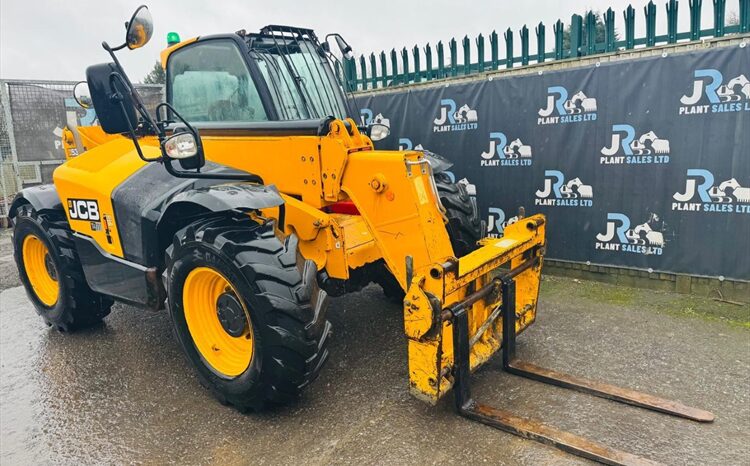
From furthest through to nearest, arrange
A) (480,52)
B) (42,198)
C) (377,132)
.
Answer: (480,52) → (42,198) → (377,132)

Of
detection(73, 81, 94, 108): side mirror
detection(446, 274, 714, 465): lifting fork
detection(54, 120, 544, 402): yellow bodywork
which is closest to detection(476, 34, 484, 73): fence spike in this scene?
detection(54, 120, 544, 402): yellow bodywork

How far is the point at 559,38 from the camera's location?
576cm

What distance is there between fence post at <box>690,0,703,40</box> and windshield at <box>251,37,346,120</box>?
11.7 ft

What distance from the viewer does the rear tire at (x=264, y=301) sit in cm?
286

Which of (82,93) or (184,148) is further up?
(82,93)

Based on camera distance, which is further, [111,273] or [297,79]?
[111,273]

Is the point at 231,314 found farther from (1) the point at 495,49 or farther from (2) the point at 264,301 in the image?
(1) the point at 495,49

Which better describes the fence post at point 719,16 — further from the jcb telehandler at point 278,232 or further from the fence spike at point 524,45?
the jcb telehandler at point 278,232

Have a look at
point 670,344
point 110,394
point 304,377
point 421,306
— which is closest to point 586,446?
point 421,306

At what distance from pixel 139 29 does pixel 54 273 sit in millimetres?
2756

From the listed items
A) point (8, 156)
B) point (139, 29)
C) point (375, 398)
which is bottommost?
point (375, 398)

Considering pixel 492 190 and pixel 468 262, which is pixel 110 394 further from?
pixel 492 190

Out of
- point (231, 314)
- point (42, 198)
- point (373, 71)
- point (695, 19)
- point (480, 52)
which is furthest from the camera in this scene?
point (373, 71)

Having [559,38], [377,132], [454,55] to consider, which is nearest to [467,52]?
[454,55]
